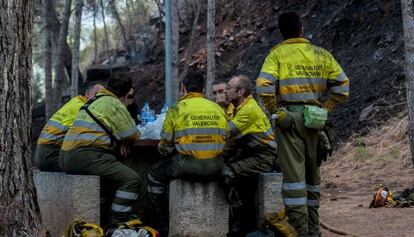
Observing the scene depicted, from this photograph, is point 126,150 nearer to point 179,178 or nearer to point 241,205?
point 179,178

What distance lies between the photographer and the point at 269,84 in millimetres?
6816

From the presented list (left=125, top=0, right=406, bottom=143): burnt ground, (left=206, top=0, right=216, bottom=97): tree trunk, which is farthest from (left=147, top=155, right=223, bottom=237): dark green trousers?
(left=125, top=0, right=406, bottom=143): burnt ground

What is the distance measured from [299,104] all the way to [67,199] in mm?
2597

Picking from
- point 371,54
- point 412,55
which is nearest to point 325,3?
point 371,54

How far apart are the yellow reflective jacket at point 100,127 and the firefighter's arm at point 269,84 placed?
4.79ft

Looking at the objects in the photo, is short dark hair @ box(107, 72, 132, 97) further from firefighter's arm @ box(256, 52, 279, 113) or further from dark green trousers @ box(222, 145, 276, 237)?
firefighter's arm @ box(256, 52, 279, 113)

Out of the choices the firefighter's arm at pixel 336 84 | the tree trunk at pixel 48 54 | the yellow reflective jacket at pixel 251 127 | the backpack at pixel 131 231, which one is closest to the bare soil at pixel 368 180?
the yellow reflective jacket at pixel 251 127

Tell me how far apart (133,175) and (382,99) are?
10.2 meters

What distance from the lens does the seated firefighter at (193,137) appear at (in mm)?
7082

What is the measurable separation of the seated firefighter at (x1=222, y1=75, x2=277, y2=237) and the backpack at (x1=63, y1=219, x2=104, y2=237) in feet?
4.37

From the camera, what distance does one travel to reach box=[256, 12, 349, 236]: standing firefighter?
22.1 feet

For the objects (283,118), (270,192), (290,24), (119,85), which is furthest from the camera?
(119,85)

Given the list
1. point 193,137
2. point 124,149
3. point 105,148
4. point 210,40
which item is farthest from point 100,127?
point 210,40

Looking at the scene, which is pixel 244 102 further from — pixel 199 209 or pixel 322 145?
pixel 199 209
